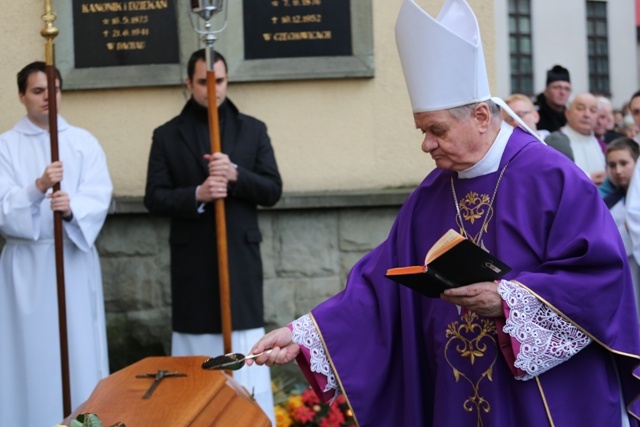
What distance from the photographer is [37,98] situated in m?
6.91

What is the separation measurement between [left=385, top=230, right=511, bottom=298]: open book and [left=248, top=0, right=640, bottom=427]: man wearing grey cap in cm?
3

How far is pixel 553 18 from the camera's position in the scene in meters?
25.5

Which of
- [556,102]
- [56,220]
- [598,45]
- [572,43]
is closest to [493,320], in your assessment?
[56,220]

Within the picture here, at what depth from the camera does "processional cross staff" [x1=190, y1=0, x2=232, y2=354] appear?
634 centimetres

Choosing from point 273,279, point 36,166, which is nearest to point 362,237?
point 273,279

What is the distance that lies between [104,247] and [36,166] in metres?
1.07

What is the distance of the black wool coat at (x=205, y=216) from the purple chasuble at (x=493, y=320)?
243cm

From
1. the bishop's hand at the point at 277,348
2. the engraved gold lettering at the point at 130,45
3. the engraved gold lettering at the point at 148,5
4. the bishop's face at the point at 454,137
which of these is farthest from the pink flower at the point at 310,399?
the bishop's face at the point at 454,137

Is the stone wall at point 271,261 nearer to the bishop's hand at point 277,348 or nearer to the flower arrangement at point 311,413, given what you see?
the flower arrangement at point 311,413

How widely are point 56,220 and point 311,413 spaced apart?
179 centimetres

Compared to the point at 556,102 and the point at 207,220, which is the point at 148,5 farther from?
the point at 556,102

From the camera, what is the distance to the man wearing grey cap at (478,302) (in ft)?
12.4

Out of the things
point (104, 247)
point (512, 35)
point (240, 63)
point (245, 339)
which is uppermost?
point (512, 35)

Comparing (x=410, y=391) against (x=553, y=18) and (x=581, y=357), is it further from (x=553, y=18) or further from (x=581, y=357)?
(x=553, y=18)
